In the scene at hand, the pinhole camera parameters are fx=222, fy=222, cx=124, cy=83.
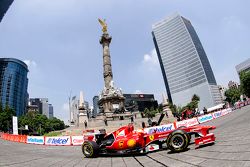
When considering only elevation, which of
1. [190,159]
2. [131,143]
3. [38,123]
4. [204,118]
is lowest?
[190,159]

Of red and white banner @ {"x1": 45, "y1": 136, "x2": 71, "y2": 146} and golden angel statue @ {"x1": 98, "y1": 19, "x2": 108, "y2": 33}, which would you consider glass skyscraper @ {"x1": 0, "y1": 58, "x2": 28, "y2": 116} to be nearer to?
golden angel statue @ {"x1": 98, "y1": 19, "x2": 108, "y2": 33}

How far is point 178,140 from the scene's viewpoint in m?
10.0

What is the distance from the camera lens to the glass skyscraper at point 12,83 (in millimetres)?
168000

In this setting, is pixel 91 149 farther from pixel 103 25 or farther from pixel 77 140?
pixel 103 25

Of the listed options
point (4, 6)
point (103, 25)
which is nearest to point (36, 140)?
point (103, 25)

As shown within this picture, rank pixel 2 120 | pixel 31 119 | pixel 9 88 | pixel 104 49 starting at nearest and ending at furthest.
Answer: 1. pixel 104 49
2. pixel 2 120
3. pixel 31 119
4. pixel 9 88

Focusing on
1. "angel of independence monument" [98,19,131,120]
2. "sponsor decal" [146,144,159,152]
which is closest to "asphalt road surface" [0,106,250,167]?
"sponsor decal" [146,144,159,152]

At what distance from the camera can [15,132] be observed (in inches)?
1681

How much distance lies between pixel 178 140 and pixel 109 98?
48537 millimetres

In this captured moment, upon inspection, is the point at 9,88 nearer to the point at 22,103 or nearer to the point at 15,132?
the point at 22,103

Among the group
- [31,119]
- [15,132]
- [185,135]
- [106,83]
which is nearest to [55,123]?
[31,119]

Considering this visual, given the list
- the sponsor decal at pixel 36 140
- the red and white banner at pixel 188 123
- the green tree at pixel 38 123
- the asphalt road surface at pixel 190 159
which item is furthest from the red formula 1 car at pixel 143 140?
the green tree at pixel 38 123

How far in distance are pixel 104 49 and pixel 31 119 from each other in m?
48.4

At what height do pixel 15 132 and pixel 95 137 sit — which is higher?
pixel 15 132
